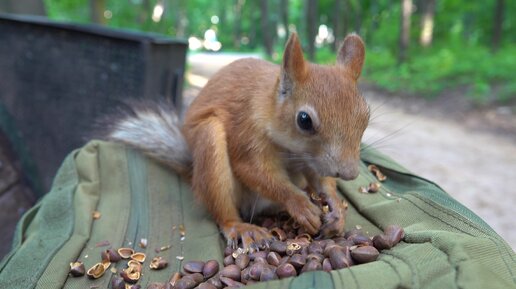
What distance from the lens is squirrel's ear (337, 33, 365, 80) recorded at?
71.5 inches

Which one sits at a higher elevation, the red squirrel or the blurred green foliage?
the blurred green foliage

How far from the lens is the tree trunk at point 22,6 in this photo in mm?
4039

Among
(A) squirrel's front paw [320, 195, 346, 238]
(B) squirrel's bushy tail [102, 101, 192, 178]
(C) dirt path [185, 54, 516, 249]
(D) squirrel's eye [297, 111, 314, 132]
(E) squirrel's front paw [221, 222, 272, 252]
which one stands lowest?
(C) dirt path [185, 54, 516, 249]

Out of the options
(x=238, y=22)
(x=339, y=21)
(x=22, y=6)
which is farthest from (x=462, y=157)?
(x=238, y=22)

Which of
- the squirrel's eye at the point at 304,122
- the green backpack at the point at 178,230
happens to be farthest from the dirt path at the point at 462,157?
the squirrel's eye at the point at 304,122

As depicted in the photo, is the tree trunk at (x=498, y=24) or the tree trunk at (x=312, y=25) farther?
the tree trunk at (x=498, y=24)

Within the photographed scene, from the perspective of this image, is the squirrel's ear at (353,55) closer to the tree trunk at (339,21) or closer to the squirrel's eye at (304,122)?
the squirrel's eye at (304,122)

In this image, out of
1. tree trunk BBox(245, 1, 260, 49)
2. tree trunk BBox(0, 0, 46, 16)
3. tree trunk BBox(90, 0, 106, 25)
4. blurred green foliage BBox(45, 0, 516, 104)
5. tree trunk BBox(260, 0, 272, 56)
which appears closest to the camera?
tree trunk BBox(0, 0, 46, 16)

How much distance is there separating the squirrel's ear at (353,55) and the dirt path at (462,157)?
116 cm

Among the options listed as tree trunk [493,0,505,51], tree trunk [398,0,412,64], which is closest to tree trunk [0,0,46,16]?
tree trunk [398,0,412,64]

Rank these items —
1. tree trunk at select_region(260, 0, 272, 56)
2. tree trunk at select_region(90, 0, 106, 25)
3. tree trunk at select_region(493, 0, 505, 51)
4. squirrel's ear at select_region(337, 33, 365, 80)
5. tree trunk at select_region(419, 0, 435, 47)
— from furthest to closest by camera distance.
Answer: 1. tree trunk at select_region(260, 0, 272, 56)
2. tree trunk at select_region(419, 0, 435, 47)
3. tree trunk at select_region(493, 0, 505, 51)
4. tree trunk at select_region(90, 0, 106, 25)
5. squirrel's ear at select_region(337, 33, 365, 80)

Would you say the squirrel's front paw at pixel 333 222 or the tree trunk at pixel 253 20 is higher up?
the tree trunk at pixel 253 20

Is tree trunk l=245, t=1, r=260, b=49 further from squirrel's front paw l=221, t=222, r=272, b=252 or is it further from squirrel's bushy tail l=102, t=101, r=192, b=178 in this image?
squirrel's front paw l=221, t=222, r=272, b=252

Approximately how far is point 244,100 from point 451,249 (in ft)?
3.31
